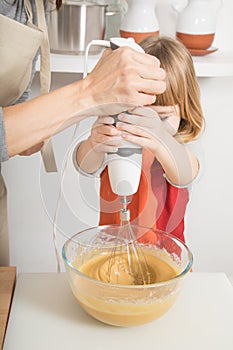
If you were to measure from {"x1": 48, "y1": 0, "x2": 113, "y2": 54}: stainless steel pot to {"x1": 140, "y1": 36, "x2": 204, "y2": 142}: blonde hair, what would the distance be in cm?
26

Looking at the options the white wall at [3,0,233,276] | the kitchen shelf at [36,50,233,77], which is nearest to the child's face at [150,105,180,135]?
the kitchen shelf at [36,50,233,77]

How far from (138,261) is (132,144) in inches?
10.5

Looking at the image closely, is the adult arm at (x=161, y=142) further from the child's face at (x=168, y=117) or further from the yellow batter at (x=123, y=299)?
the yellow batter at (x=123, y=299)

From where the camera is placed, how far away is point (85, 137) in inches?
31.0

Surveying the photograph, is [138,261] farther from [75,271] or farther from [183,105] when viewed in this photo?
[183,105]

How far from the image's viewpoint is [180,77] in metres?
1.18

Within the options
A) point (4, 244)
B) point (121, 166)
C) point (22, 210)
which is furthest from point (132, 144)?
point (22, 210)

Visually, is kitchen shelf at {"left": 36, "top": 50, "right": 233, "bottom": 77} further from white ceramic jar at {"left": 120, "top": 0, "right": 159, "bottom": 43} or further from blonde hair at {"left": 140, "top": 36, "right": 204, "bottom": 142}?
blonde hair at {"left": 140, "top": 36, "right": 204, "bottom": 142}

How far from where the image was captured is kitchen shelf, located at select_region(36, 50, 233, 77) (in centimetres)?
145

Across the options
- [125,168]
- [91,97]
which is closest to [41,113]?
[91,97]

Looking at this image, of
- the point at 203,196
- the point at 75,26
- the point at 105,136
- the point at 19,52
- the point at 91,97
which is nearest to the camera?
the point at 105,136

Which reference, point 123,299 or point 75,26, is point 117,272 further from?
point 75,26

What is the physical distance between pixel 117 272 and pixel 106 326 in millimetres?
90

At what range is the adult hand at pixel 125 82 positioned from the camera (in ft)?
2.67
